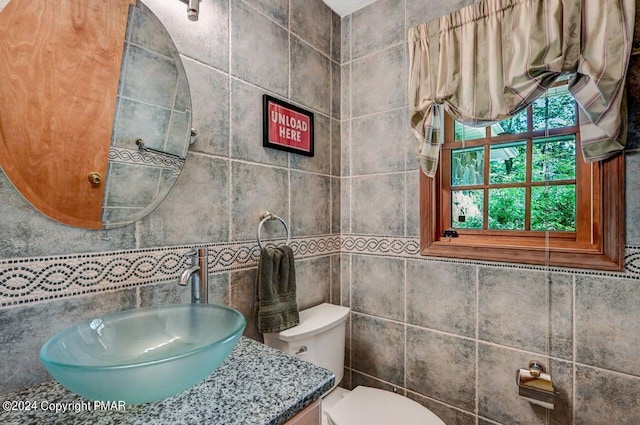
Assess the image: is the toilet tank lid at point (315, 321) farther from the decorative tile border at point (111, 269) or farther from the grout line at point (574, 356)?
the grout line at point (574, 356)

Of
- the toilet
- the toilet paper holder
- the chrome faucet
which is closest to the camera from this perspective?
the chrome faucet

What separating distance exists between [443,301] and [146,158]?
1.46m

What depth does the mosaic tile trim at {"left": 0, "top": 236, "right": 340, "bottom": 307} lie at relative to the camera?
2.58 feet

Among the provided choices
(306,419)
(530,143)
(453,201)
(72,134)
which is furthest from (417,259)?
(72,134)

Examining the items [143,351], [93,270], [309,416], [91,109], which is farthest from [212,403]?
[91,109]

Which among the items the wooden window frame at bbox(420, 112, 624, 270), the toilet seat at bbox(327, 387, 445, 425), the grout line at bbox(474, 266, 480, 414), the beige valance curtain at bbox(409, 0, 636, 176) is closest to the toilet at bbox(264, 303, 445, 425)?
the toilet seat at bbox(327, 387, 445, 425)

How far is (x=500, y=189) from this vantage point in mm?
1471

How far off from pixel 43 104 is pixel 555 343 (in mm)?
1982

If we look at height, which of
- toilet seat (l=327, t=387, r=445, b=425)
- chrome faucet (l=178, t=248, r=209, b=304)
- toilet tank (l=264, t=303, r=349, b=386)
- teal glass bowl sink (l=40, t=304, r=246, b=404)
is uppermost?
chrome faucet (l=178, t=248, r=209, b=304)

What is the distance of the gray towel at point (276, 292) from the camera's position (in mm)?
1290

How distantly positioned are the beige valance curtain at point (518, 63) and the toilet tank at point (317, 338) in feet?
2.95

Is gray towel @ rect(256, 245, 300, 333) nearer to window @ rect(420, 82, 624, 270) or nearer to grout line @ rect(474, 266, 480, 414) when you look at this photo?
window @ rect(420, 82, 624, 270)

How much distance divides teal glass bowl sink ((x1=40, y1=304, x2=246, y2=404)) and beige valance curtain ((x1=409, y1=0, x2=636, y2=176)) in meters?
1.20

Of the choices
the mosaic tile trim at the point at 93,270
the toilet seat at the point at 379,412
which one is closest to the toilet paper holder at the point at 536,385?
the toilet seat at the point at 379,412
